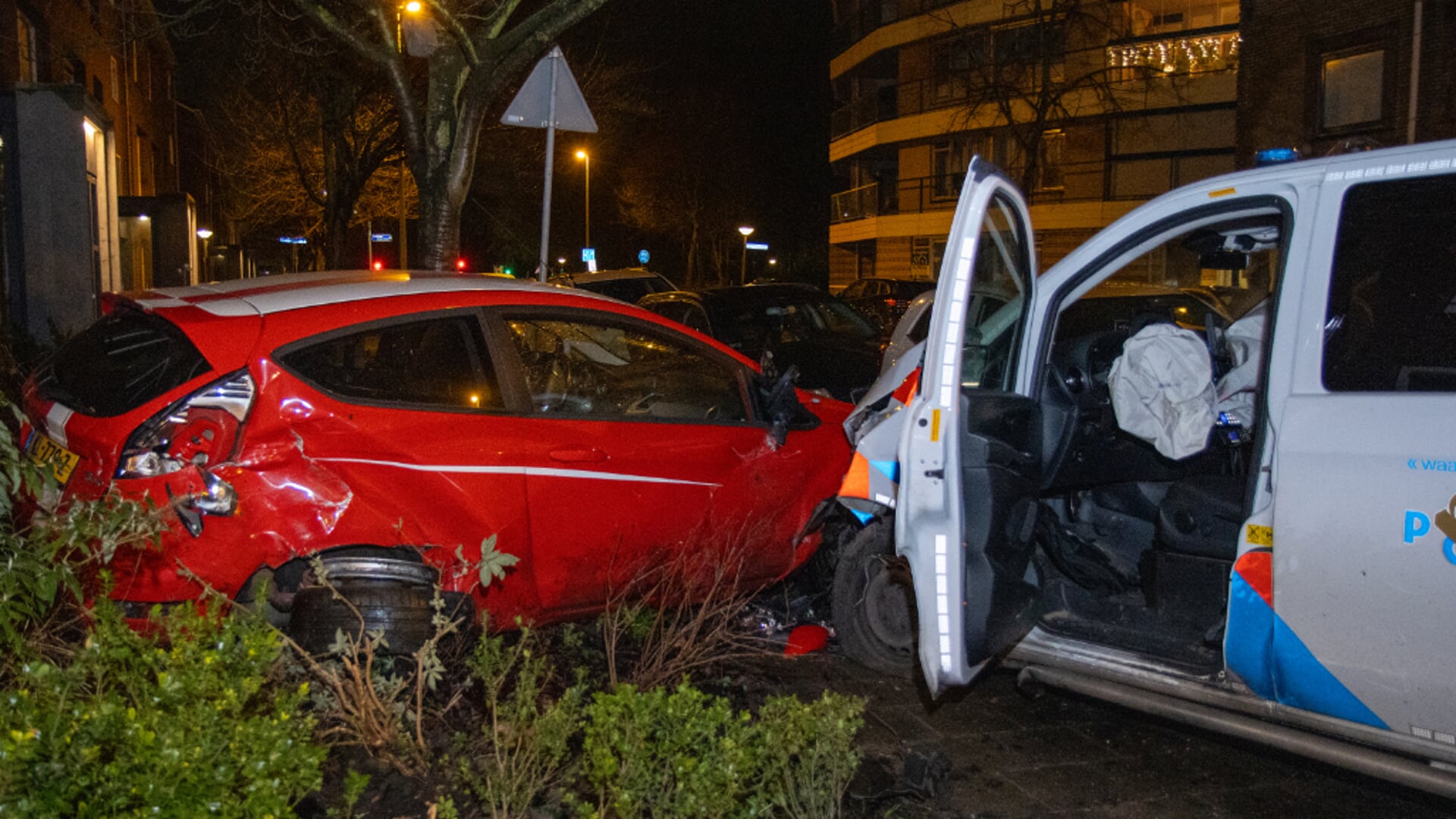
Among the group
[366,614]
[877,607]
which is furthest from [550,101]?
[366,614]

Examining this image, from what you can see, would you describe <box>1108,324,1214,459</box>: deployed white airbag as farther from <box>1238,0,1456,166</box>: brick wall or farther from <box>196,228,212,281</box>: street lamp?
<box>196,228,212,281</box>: street lamp

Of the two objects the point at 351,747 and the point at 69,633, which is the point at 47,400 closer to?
the point at 69,633

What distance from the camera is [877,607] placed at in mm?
4926

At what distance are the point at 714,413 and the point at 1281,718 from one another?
2578mm

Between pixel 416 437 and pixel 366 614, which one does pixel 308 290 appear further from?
pixel 366 614

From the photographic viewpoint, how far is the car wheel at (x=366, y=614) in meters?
3.96

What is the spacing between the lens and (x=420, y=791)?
138 inches

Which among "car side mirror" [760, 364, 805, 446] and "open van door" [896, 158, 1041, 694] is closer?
"open van door" [896, 158, 1041, 694]

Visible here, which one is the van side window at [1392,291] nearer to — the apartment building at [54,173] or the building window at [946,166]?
the apartment building at [54,173]

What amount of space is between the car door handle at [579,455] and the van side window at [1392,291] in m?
2.59

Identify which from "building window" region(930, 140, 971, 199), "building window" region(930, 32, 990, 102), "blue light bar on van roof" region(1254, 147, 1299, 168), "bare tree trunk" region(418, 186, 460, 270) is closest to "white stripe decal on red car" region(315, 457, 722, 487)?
"blue light bar on van roof" region(1254, 147, 1299, 168)

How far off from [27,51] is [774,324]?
13.8m

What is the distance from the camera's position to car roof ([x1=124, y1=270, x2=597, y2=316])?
14.0 feet

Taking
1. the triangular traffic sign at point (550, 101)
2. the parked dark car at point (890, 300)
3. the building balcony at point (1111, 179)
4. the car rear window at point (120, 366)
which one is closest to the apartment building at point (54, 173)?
the triangular traffic sign at point (550, 101)
